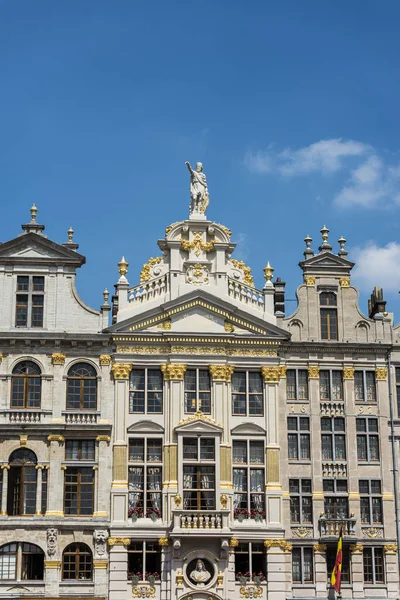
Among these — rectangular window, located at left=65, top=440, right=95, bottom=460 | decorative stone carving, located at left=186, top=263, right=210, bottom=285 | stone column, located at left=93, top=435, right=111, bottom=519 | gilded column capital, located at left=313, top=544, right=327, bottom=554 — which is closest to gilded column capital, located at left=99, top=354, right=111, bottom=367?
stone column, located at left=93, top=435, right=111, bottom=519

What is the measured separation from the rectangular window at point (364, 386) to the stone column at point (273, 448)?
369 centimetres

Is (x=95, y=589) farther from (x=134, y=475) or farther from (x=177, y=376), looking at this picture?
(x=177, y=376)

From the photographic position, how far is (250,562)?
154ft

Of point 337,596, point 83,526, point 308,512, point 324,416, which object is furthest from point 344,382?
point 83,526

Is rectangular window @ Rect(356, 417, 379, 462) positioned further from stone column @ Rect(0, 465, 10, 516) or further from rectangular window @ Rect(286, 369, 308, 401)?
stone column @ Rect(0, 465, 10, 516)

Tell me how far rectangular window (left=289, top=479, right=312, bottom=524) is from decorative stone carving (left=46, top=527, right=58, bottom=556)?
10.7 m

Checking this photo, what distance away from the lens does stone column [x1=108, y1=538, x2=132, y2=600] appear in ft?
150

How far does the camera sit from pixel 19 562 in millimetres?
45750

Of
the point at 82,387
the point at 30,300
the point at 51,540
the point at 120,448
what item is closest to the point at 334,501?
the point at 120,448

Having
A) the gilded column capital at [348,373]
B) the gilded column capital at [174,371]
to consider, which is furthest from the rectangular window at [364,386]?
the gilded column capital at [174,371]

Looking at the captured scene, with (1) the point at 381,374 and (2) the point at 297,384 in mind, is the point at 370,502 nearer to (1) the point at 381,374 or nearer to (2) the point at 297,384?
(1) the point at 381,374

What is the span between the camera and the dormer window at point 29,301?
4906 cm

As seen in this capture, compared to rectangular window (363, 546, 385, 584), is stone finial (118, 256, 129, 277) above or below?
above

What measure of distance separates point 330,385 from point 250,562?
9169mm
